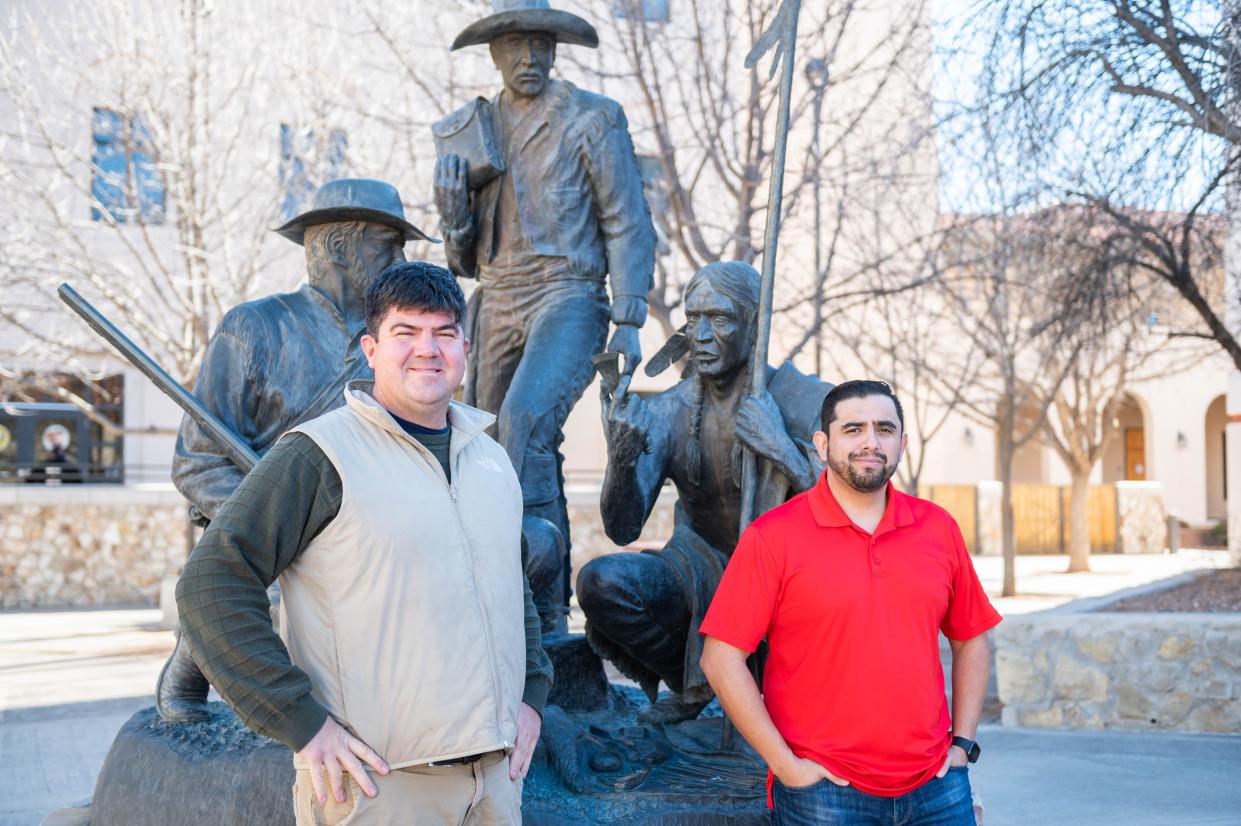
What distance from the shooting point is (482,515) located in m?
2.51

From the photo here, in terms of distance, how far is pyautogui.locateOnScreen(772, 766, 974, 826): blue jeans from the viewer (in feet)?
9.64

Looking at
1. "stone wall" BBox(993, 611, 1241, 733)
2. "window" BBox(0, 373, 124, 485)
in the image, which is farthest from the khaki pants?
"window" BBox(0, 373, 124, 485)

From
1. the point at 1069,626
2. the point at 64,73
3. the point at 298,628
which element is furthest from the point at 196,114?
the point at 298,628

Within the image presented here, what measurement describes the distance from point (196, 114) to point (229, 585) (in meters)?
13.7

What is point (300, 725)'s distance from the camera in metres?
2.21

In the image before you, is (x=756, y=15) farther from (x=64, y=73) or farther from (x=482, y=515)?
(x=482, y=515)

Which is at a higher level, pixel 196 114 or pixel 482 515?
pixel 196 114

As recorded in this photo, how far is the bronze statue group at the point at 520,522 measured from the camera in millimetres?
2336

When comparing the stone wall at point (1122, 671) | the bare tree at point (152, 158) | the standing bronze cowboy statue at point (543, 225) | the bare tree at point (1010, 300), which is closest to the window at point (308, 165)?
the bare tree at point (152, 158)

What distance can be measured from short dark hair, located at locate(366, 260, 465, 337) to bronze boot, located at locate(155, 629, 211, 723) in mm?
2146

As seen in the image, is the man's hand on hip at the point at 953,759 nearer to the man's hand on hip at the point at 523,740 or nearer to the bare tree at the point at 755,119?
the man's hand on hip at the point at 523,740

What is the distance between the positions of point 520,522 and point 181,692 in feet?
7.18

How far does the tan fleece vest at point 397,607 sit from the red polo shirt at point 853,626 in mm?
838

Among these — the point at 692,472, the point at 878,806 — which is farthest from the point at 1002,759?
the point at 878,806
